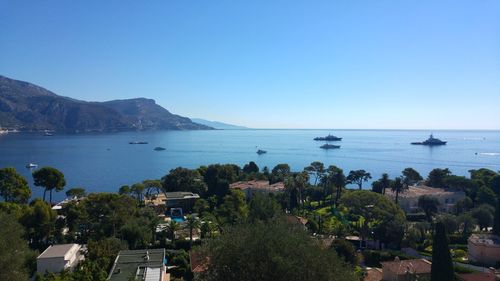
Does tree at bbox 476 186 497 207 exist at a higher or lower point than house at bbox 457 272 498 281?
→ higher

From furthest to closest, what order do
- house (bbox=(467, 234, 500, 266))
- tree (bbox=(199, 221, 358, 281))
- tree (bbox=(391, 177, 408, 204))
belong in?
1. tree (bbox=(391, 177, 408, 204))
2. house (bbox=(467, 234, 500, 266))
3. tree (bbox=(199, 221, 358, 281))

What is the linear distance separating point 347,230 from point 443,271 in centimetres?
1218

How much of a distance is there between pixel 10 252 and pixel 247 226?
10507mm

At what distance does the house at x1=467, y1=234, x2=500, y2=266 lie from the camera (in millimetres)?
27156

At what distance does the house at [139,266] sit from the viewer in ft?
62.6

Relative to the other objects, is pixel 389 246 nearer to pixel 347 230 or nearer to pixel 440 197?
pixel 347 230

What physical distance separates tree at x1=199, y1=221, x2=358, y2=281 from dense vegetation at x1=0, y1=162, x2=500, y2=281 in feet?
0.13

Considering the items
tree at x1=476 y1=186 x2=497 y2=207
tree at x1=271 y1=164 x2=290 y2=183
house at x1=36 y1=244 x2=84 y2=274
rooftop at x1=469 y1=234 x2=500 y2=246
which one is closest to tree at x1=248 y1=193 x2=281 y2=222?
house at x1=36 y1=244 x2=84 y2=274

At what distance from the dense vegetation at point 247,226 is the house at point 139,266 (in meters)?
0.92

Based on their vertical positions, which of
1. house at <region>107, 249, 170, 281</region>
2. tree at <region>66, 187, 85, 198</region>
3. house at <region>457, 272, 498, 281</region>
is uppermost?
tree at <region>66, 187, 85, 198</region>

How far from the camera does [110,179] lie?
74.0 metres

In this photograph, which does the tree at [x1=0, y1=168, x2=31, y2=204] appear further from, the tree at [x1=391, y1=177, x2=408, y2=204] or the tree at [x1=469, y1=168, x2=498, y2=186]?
the tree at [x1=469, y1=168, x2=498, y2=186]

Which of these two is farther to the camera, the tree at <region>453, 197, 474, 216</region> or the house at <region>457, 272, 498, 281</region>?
the tree at <region>453, 197, 474, 216</region>

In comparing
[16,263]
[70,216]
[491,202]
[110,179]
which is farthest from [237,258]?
[110,179]
